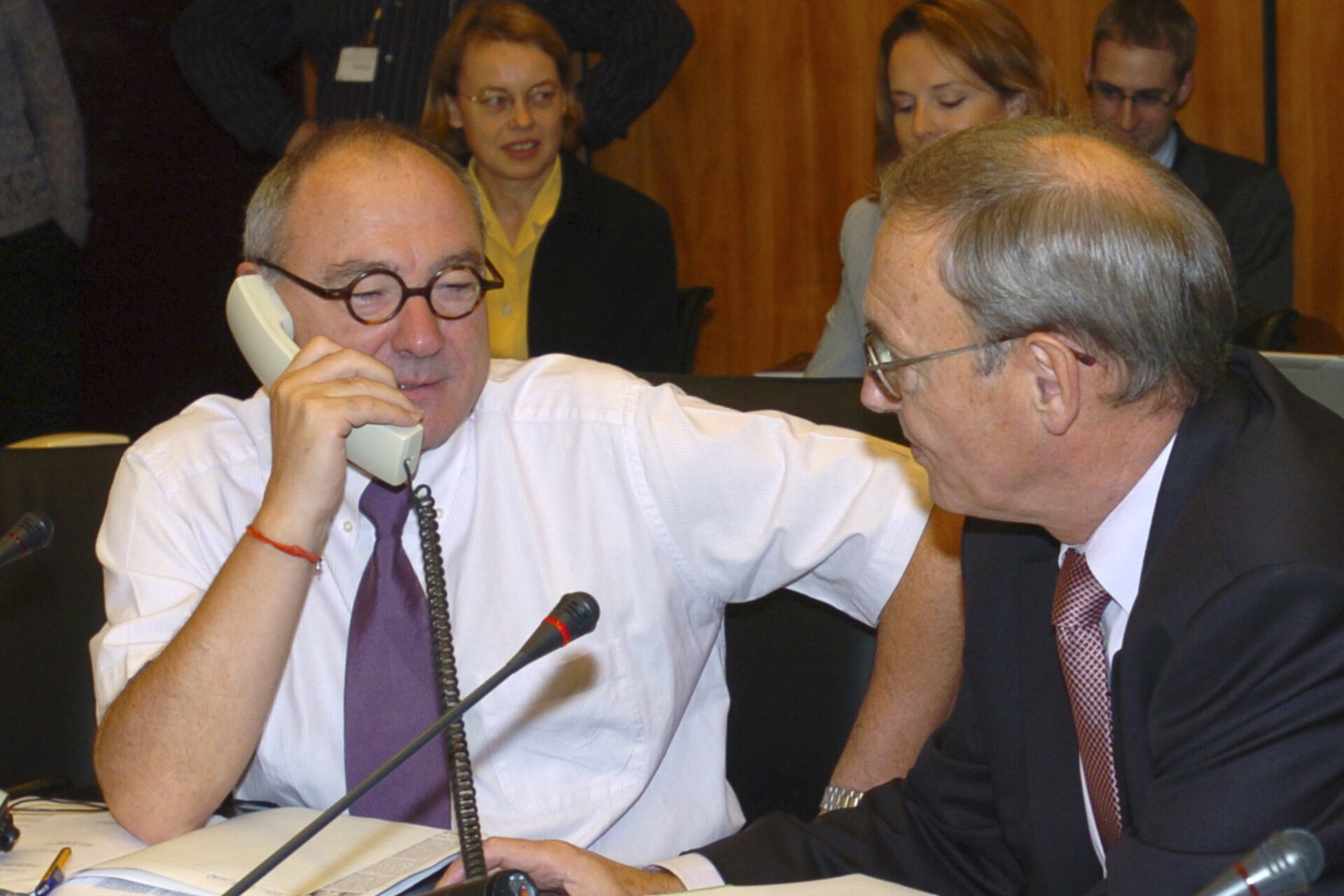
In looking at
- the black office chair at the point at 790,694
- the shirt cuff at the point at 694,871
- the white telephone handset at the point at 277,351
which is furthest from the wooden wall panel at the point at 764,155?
the shirt cuff at the point at 694,871

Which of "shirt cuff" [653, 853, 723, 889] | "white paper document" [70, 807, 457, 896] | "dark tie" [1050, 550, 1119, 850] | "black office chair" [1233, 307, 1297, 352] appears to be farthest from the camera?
"black office chair" [1233, 307, 1297, 352]

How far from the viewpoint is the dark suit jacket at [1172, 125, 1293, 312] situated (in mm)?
3602

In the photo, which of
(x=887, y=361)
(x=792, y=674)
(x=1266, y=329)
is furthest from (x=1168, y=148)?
(x=887, y=361)

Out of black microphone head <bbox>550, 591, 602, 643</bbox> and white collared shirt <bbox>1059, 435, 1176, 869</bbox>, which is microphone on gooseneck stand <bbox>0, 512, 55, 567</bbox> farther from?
white collared shirt <bbox>1059, 435, 1176, 869</bbox>

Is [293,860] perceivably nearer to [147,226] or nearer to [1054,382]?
[1054,382]

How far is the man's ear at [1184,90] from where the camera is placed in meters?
3.63

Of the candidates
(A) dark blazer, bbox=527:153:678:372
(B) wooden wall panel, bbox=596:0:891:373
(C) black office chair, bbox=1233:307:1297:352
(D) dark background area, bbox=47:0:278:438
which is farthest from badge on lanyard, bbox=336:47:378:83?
(C) black office chair, bbox=1233:307:1297:352

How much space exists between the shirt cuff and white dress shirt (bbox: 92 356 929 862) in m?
0.22

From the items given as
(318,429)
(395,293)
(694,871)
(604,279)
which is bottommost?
(694,871)

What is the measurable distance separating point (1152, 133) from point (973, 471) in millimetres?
2560

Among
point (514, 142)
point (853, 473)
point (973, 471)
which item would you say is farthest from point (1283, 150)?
point (973, 471)

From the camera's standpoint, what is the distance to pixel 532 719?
1722 mm

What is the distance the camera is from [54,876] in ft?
4.13

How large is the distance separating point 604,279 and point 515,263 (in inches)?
8.6
